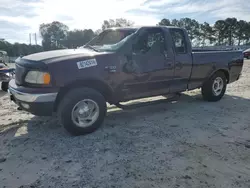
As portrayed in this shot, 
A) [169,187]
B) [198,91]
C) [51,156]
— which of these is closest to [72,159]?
[51,156]

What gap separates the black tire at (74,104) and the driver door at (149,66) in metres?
0.66

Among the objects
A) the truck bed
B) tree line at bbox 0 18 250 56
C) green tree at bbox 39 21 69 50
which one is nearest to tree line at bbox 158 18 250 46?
tree line at bbox 0 18 250 56

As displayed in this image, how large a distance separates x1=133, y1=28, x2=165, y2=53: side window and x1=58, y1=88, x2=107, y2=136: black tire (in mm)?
1228

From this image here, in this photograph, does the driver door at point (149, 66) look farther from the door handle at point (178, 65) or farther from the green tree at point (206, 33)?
the green tree at point (206, 33)

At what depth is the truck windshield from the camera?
4.57 metres

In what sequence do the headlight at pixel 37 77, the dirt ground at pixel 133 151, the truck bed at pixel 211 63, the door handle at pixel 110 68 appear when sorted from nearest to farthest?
the dirt ground at pixel 133 151 → the headlight at pixel 37 77 → the door handle at pixel 110 68 → the truck bed at pixel 211 63

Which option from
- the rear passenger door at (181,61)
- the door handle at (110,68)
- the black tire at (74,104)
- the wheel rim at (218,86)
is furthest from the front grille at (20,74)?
the wheel rim at (218,86)

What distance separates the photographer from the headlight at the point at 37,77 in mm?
3689

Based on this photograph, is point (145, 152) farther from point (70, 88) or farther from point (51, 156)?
point (70, 88)

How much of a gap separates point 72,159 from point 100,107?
1.15m

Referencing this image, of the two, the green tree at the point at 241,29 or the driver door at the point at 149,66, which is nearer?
the driver door at the point at 149,66

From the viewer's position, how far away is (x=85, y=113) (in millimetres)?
4105

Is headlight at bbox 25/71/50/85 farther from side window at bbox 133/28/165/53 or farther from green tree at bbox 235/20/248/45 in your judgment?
green tree at bbox 235/20/248/45

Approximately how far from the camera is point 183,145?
12.0 feet
